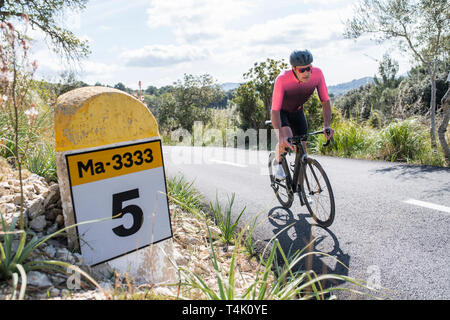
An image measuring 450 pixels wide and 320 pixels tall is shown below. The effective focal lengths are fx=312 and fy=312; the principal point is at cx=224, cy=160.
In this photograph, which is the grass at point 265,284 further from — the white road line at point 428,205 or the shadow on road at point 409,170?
the shadow on road at point 409,170

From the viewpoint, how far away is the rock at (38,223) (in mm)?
2471

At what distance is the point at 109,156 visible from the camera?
2.38 metres

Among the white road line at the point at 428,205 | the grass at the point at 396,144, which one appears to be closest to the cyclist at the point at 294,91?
the white road line at the point at 428,205

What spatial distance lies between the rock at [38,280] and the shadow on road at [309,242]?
167cm

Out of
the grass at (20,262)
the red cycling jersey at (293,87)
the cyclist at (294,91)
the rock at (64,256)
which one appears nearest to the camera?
the grass at (20,262)

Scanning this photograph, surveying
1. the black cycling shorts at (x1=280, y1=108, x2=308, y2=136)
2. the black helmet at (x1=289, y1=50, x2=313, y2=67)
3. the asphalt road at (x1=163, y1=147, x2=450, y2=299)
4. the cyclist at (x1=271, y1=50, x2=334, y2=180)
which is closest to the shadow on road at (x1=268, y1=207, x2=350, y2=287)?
the asphalt road at (x1=163, y1=147, x2=450, y2=299)

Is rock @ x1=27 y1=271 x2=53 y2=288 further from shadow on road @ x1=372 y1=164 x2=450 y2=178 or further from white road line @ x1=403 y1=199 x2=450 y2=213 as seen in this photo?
shadow on road @ x1=372 y1=164 x2=450 y2=178

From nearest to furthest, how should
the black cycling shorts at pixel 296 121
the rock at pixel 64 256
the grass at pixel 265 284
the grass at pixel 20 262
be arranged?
1. the grass at pixel 20 262
2. the grass at pixel 265 284
3. the rock at pixel 64 256
4. the black cycling shorts at pixel 296 121

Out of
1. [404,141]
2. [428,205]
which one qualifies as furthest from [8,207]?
[404,141]

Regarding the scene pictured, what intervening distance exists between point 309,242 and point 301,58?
7.26ft

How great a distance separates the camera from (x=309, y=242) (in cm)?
346

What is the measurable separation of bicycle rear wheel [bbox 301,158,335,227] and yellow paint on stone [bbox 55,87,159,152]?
230 centimetres

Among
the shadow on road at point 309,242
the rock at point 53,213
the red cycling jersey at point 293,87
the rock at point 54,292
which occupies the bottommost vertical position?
the shadow on road at point 309,242
